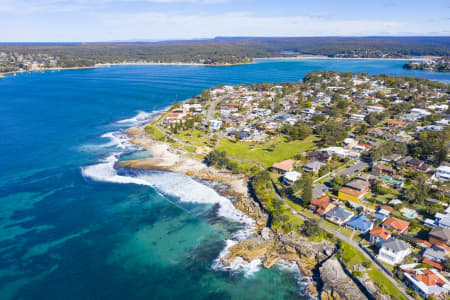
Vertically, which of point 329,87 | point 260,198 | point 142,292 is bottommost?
point 142,292

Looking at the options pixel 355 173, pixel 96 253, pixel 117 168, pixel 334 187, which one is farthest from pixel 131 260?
pixel 355 173

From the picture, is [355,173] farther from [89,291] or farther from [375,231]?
[89,291]

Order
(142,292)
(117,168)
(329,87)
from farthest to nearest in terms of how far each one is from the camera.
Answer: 1. (329,87)
2. (117,168)
3. (142,292)

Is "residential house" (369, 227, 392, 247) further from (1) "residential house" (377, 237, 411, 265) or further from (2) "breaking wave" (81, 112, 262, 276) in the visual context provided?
(2) "breaking wave" (81, 112, 262, 276)

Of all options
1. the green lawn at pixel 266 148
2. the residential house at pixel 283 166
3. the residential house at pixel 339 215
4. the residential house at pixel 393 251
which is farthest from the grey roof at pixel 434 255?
the green lawn at pixel 266 148

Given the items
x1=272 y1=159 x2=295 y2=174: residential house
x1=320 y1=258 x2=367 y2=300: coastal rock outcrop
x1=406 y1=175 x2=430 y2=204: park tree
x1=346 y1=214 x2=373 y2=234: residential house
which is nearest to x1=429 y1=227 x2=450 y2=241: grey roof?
x1=346 y1=214 x2=373 y2=234: residential house

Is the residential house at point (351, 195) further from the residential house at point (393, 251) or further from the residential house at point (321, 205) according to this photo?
the residential house at point (393, 251)
